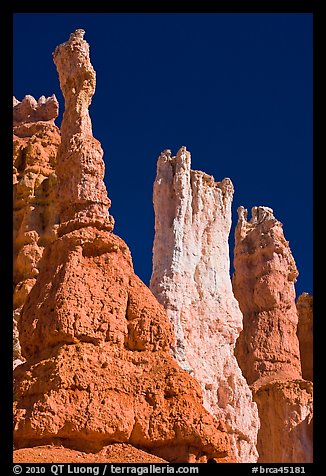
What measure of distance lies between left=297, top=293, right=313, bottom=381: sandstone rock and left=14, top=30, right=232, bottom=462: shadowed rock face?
2856 centimetres

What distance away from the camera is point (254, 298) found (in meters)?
43.1

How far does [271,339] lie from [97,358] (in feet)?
84.1

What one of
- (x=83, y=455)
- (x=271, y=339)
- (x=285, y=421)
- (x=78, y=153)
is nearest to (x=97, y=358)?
(x=83, y=455)

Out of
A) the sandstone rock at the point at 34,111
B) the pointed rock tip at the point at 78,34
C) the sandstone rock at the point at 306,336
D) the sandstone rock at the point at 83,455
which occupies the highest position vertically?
the sandstone rock at the point at 34,111

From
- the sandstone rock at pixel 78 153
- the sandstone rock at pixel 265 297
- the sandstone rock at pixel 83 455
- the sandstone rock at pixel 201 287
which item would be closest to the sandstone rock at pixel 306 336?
the sandstone rock at pixel 265 297

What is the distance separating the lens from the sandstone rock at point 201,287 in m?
32.1

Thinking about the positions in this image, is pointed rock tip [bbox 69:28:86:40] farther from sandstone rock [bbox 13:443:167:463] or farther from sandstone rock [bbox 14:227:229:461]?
sandstone rock [bbox 13:443:167:463]

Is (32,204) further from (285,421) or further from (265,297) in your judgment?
(265,297)

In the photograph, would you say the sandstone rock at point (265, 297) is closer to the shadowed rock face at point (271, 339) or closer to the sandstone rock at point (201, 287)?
the shadowed rock face at point (271, 339)

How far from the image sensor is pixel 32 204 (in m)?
29.0

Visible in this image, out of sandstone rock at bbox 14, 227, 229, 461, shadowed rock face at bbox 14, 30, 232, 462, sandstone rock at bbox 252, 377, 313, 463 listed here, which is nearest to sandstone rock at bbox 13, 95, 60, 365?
shadowed rock face at bbox 14, 30, 232, 462

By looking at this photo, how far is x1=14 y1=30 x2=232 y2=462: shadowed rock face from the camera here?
51.3 ft

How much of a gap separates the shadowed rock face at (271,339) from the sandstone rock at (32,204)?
13.8 meters
